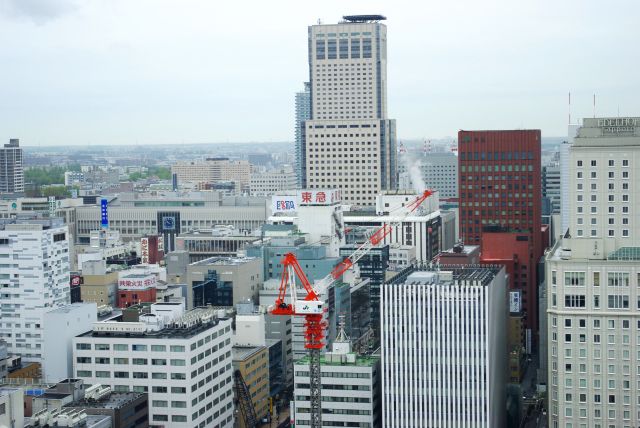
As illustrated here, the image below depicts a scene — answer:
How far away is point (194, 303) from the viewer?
117438mm

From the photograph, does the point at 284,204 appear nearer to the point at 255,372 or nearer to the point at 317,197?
the point at 317,197

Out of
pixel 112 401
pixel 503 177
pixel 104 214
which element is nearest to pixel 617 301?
pixel 112 401

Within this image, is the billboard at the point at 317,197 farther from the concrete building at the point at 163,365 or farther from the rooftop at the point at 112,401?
the rooftop at the point at 112,401

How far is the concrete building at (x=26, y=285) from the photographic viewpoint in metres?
102

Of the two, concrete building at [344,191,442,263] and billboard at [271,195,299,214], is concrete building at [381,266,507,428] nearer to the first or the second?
concrete building at [344,191,442,263]

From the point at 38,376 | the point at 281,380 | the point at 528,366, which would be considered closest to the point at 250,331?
the point at 281,380

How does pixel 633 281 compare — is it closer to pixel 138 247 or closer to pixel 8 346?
pixel 8 346

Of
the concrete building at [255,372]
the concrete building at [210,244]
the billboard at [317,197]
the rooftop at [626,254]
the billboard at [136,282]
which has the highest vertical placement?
the billboard at [317,197]

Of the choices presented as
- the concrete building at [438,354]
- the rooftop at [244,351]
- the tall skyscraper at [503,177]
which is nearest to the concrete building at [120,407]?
the rooftop at [244,351]

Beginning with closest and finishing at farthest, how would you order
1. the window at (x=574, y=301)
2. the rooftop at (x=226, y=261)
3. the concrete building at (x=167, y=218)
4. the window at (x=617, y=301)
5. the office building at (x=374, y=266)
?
the window at (x=617, y=301), the window at (x=574, y=301), the rooftop at (x=226, y=261), the office building at (x=374, y=266), the concrete building at (x=167, y=218)

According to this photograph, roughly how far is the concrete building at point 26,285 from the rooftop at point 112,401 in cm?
2847

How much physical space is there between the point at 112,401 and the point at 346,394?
1595 centimetres

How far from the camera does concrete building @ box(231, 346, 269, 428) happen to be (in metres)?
89.2

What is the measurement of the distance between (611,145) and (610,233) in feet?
18.9
